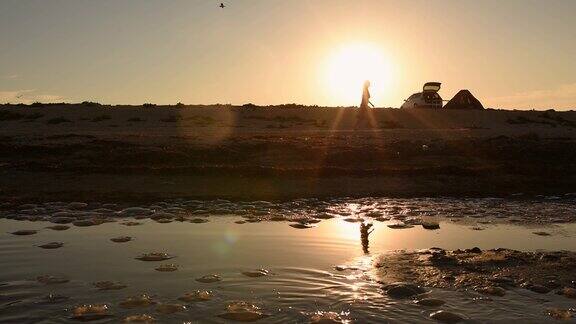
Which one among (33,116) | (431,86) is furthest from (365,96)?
(33,116)

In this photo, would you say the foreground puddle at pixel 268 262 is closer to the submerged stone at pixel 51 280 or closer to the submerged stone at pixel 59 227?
the submerged stone at pixel 51 280

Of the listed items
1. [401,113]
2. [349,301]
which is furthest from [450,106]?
[349,301]

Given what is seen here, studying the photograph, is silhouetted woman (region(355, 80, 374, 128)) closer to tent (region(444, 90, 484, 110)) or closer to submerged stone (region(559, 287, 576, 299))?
tent (region(444, 90, 484, 110))

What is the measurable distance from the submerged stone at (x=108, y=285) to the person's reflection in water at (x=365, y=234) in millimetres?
2876

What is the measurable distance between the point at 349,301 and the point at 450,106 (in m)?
34.8

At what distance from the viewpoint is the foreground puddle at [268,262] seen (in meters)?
4.86

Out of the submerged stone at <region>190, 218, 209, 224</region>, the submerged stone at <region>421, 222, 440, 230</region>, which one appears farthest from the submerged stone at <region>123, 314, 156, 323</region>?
the submerged stone at <region>421, 222, 440, 230</region>

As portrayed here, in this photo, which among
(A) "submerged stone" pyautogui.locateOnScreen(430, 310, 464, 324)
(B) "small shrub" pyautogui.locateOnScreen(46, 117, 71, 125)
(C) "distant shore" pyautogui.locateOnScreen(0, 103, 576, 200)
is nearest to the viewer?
(A) "submerged stone" pyautogui.locateOnScreen(430, 310, 464, 324)

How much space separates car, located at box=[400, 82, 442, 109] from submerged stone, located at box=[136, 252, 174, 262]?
3348 cm

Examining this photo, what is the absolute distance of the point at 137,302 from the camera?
5.00 m

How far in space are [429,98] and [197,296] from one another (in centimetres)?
3547

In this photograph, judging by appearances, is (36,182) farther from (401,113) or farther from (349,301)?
(401,113)

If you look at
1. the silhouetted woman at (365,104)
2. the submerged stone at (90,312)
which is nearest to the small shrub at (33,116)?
the silhouetted woman at (365,104)

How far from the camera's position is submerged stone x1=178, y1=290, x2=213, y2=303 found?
5079 mm
